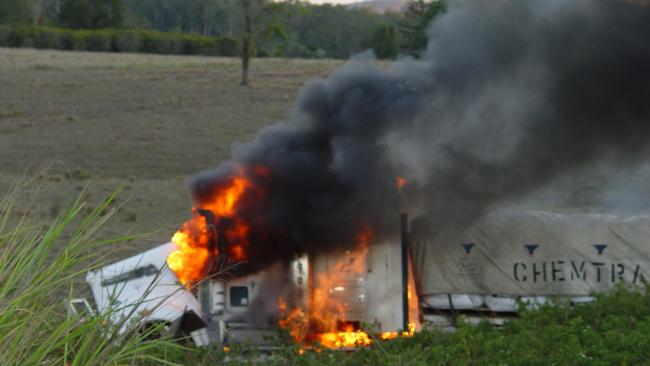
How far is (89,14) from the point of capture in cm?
7025

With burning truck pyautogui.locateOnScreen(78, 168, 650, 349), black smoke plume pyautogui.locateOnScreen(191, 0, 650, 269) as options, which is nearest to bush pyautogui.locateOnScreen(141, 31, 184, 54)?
black smoke plume pyautogui.locateOnScreen(191, 0, 650, 269)

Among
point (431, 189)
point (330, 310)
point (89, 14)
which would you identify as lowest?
point (330, 310)

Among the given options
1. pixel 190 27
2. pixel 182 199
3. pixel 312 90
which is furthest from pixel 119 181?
pixel 190 27

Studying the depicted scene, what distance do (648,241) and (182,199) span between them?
499 inches

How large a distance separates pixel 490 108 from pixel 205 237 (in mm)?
4239

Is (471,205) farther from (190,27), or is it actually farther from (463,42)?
(190,27)

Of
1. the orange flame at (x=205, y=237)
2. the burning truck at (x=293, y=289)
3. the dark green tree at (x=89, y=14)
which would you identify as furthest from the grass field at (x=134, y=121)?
the dark green tree at (x=89, y=14)

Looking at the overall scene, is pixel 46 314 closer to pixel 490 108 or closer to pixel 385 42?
pixel 490 108

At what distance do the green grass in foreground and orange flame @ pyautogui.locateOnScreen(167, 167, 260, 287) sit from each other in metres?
2.22

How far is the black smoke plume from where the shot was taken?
45.3 feet

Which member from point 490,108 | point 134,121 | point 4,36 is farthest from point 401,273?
point 4,36

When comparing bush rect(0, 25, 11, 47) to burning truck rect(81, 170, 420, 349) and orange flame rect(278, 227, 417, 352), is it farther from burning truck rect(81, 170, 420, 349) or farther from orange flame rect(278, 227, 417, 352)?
orange flame rect(278, 227, 417, 352)

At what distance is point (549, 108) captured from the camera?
14.2m

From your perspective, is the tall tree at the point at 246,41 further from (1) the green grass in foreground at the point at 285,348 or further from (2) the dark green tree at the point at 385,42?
(1) the green grass in foreground at the point at 285,348
